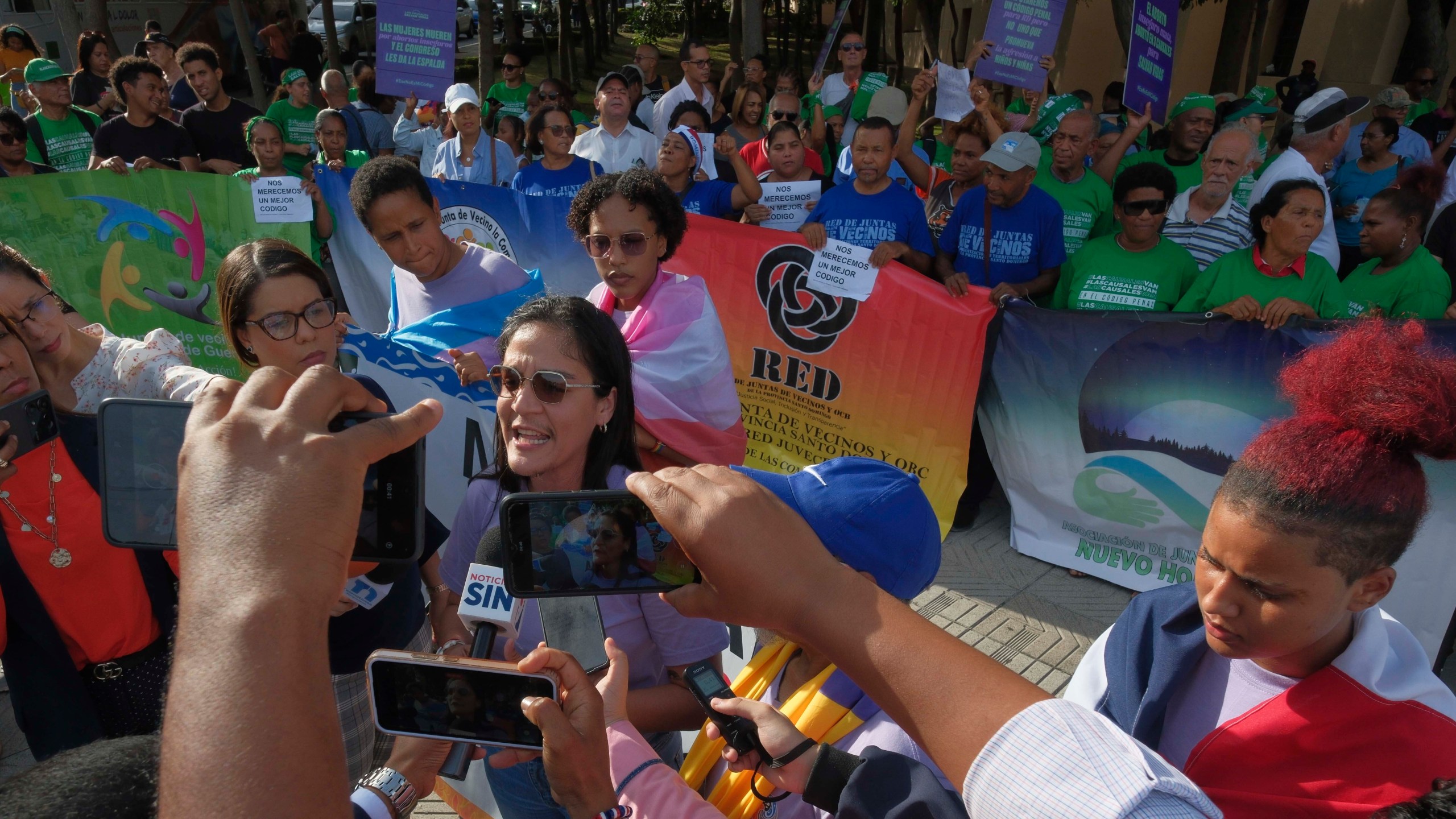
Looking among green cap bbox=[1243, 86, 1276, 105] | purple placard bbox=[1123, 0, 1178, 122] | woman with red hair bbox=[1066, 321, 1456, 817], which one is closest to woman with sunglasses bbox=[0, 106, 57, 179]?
woman with red hair bbox=[1066, 321, 1456, 817]

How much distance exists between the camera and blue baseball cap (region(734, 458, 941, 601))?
4.83 ft

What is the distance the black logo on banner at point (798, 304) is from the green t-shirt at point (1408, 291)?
2.46 m

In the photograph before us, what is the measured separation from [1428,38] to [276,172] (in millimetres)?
15562

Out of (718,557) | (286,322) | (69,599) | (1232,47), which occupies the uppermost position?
(1232,47)

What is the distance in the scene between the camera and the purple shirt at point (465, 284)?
393cm

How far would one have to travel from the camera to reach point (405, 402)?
386 cm

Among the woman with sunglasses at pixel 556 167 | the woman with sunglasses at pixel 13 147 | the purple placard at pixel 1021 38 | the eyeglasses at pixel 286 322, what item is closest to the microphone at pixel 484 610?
the eyeglasses at pixel 286 322

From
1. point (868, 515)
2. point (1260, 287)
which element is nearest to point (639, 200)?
point (868, 515)

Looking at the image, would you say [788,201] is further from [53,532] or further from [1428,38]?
[1428,38]

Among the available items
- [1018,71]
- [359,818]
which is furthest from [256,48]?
[359,818]

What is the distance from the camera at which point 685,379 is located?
11.1 feet

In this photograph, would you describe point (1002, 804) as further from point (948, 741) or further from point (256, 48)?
point (256, 48)

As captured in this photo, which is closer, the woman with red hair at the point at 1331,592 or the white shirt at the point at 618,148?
the woman with red hair at the point at 1331,592

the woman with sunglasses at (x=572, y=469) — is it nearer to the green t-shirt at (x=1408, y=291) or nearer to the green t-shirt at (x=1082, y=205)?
the green t-shirt at (x=1408, y=291)
